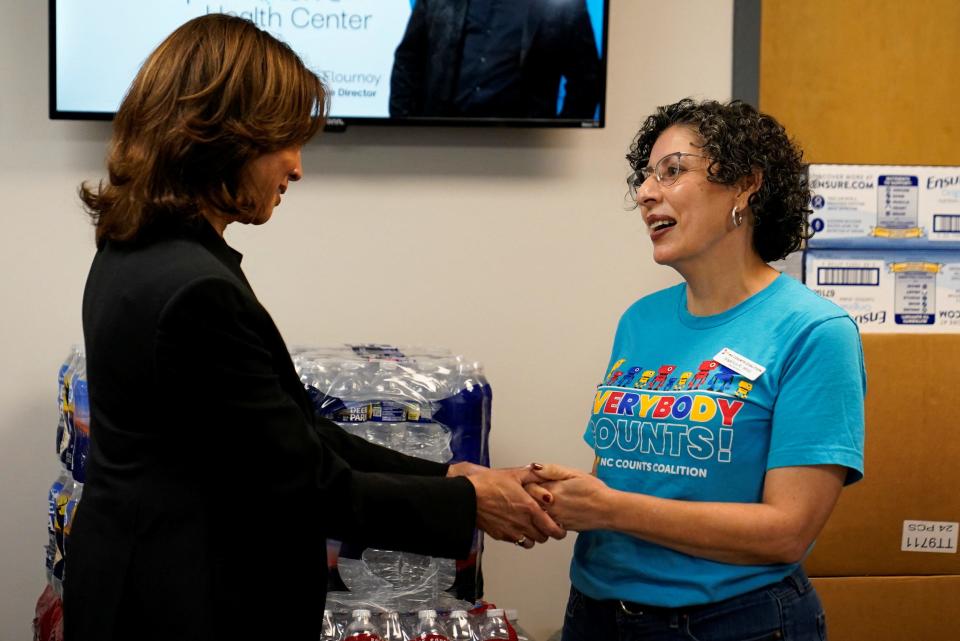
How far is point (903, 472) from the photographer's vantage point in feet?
9.09

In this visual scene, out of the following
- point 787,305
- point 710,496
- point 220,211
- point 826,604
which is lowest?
point 826,604

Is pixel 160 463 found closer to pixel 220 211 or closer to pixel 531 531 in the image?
pixel 220 211

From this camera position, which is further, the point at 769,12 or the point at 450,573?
the point at 769,12

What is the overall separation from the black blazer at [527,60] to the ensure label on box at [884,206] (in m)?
0.70

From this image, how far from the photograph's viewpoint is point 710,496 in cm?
160

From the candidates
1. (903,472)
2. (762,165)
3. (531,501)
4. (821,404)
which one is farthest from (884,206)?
(531,501)

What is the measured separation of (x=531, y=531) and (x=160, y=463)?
70 centimetres

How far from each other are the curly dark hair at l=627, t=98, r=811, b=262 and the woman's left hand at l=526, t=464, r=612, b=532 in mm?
534

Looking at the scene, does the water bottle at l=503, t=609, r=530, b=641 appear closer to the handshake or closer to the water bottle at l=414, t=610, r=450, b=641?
the water bottle at l=414, t=610, r=450, b=641

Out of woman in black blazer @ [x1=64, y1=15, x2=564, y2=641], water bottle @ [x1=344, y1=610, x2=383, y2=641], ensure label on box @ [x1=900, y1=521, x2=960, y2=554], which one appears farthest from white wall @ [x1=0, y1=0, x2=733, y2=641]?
woman in black blazer @ [x1=64, y1=15, x2=564, y2=641]

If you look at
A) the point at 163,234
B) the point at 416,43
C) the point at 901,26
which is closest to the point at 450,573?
the point at 163,234

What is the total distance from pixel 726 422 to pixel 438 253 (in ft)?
4.45

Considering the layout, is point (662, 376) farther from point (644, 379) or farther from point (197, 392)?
point (197, 392)

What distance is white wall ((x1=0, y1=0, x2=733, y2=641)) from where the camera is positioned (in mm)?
2691
